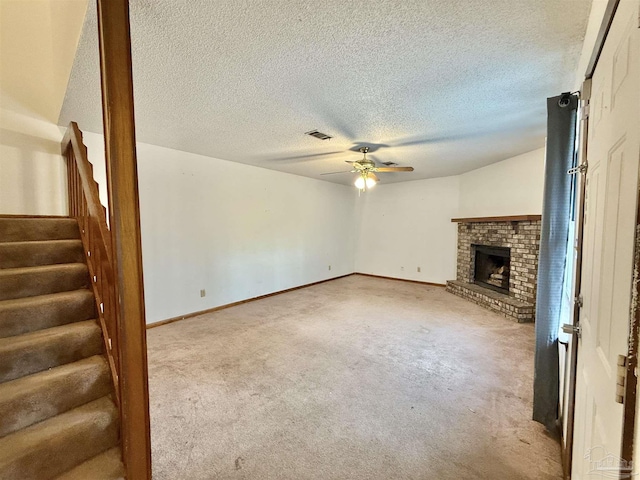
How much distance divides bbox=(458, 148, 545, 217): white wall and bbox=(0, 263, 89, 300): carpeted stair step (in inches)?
210

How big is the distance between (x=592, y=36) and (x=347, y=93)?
1.45 meters

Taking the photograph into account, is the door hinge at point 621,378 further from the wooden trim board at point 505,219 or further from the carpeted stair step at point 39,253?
the wooden trim board at point 505,219

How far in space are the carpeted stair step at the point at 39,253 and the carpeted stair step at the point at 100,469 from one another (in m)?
1.44

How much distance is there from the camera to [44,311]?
172 cm

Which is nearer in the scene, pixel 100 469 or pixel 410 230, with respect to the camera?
pixel 100 469

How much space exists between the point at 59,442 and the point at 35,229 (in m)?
1.79

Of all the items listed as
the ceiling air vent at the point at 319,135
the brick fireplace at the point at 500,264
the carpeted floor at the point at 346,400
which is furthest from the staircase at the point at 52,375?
the brick fireplace at the point at 500,264

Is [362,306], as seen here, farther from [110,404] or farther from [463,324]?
[110,404]

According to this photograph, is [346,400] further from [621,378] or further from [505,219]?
[505,219]

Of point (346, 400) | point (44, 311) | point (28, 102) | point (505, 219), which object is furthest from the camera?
point (505, 219)

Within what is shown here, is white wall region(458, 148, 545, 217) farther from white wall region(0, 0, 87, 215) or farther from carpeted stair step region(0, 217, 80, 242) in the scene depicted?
white wall region(0, 0, 87, 215)

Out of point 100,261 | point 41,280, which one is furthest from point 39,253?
point 100,261

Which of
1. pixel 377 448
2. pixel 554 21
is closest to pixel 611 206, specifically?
pixel 554 21

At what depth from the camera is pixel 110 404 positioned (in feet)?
5.05
